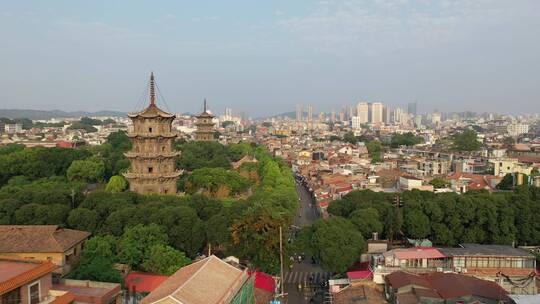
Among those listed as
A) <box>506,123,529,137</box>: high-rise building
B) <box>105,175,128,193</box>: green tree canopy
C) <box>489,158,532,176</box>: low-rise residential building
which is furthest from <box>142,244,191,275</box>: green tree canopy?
<box>506,123,529,137</box>: high-rise building

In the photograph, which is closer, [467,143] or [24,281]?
[24,281]

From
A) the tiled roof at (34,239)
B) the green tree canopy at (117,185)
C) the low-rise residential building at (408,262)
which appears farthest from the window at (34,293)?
the green tree canopy at (117,185)

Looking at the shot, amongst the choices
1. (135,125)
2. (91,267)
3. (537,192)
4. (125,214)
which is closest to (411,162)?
(537,192)

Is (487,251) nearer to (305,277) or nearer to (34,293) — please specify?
(305,277)

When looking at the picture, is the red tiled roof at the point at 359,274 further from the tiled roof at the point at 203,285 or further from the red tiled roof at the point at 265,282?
the tiled roof at the point at 203,285

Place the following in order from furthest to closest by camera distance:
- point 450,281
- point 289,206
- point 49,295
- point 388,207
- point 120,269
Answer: point 289,206 < point 388,207 < point 120,269 < point 450,281 < point 49,295

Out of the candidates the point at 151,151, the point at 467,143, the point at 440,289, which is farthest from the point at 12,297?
the point at 467,143

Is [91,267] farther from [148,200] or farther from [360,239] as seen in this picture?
[360,239]
